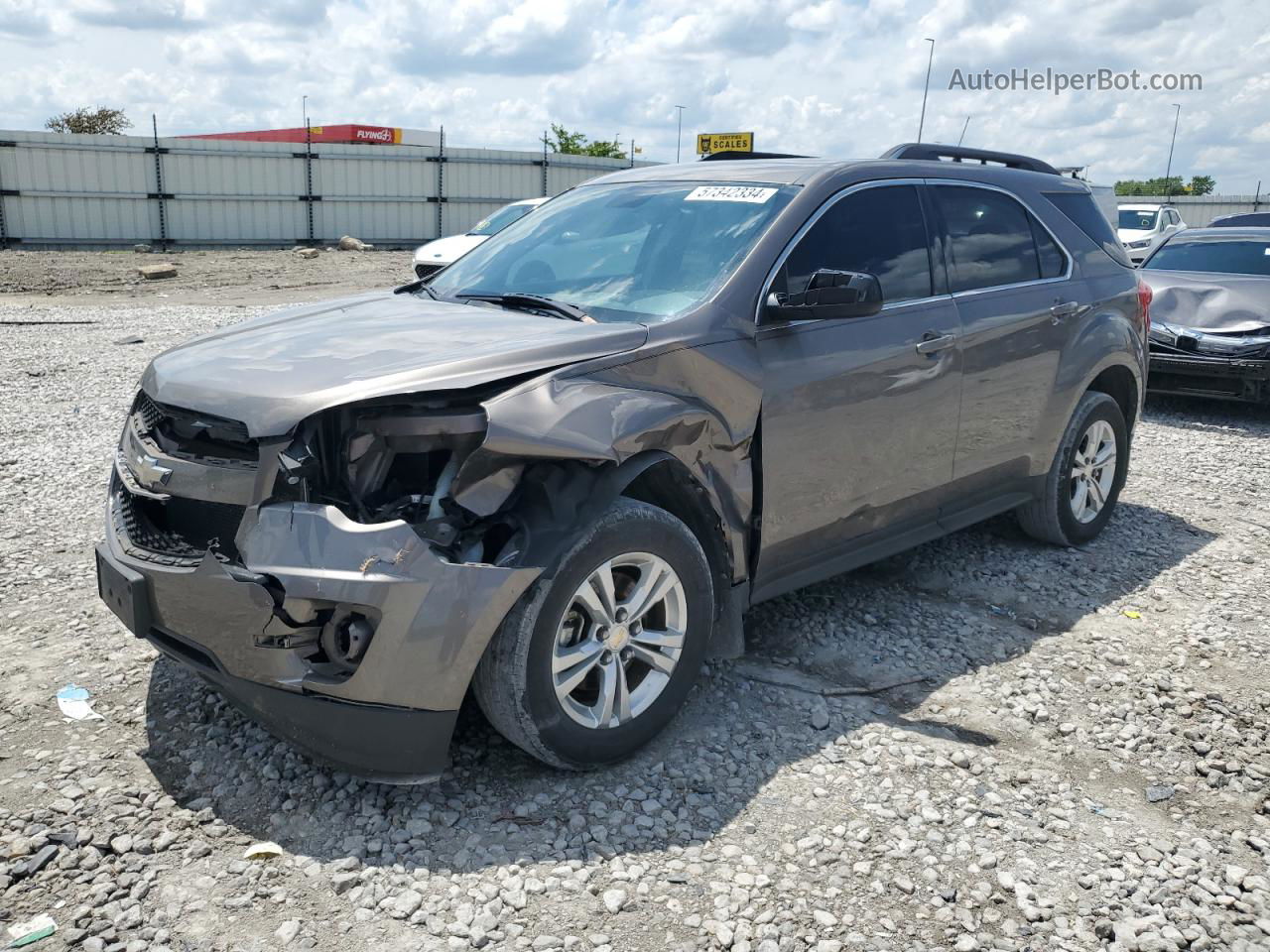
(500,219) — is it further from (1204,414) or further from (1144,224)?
(1144,224)

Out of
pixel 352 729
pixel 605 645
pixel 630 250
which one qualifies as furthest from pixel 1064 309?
pixel 352 729

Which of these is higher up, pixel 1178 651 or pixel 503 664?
pixel 503 664

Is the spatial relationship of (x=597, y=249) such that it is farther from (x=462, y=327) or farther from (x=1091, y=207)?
(x=1091, y=207)

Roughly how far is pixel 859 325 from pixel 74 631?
10.8 ft

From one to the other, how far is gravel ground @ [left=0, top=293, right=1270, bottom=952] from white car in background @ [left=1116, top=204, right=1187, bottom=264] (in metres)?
19.8

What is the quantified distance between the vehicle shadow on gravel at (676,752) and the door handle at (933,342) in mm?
1205

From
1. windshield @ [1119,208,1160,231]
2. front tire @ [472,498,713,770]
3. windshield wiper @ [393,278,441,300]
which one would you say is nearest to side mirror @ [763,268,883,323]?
front tire @ [472,498,713,770]

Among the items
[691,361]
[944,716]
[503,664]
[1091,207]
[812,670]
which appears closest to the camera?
[503,664]

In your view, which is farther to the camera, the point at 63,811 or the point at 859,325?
the point at 859,325

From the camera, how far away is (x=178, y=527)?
329cm

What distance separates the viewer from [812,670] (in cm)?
425

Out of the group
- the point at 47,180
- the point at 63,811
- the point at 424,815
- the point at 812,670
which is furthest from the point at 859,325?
the point at 47,180

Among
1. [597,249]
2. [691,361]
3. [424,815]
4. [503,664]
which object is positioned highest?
[597,249]

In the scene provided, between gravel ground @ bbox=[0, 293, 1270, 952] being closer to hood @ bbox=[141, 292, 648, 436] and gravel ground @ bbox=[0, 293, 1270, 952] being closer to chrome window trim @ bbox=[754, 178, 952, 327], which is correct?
hood @ bbox=[141, 292, 648, 436]
